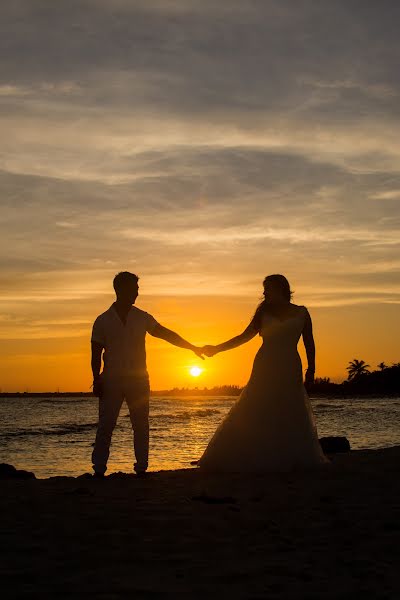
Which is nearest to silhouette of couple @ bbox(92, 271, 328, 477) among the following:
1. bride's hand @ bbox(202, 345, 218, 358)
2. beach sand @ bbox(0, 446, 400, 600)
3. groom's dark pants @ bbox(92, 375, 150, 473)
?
groom's dark pants @ bbox(92, 375, 150, 473)

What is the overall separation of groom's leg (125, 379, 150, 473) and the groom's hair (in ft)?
4.17

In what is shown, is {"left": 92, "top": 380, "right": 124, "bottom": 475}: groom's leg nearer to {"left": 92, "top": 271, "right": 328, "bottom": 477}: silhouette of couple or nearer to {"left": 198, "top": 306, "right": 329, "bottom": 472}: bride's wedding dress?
{"left": 92, "top": 271, "right": 328, "bottom": 477}: silhouette of couple

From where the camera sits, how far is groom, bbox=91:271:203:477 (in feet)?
30.2

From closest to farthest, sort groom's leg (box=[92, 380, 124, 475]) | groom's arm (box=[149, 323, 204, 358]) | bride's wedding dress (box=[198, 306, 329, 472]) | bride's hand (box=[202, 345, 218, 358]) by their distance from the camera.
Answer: groom's leg (box=[92, 380, 124, 475]), bride's wedding dress (box=[198, 306, 329, 472]), groom's arm (box=[149, 323, 204, 358]), bride's hand (box=[202, 345, 218, 358])

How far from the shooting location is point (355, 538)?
541 centimetres

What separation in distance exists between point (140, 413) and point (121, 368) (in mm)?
641

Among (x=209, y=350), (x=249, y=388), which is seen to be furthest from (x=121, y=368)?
(x=209, y=350)

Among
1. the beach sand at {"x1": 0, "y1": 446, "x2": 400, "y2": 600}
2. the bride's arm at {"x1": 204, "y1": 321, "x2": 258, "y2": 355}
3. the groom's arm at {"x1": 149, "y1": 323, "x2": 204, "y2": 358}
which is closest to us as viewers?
the beach sand at {"x1": 0, "y1": 446, "x2": 400, "y2": 600}

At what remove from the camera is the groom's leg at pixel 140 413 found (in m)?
9.20

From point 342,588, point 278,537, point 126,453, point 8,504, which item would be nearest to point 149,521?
point 278,537

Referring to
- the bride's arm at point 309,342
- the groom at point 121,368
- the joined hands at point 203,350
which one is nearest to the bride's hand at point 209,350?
the joined hands at point 203,350

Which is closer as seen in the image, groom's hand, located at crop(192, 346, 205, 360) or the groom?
the groom

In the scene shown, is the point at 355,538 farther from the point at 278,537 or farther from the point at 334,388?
the point at 334,388

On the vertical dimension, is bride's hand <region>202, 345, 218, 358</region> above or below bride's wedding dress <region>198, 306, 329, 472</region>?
above
